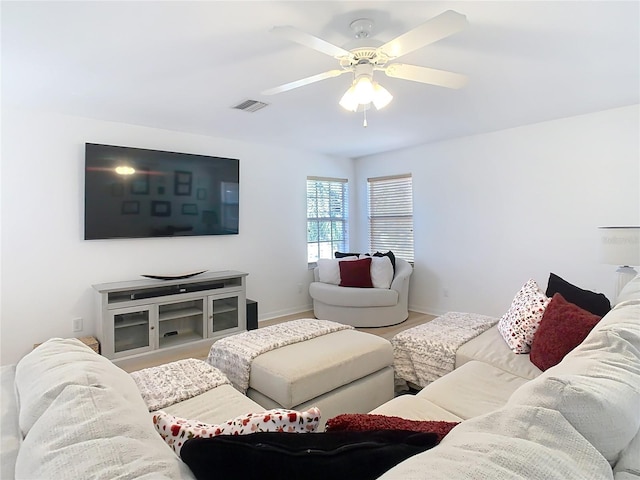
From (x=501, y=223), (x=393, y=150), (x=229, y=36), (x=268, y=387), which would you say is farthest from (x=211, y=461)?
(x=393, y=150)

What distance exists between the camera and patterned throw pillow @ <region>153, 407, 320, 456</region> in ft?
3.15

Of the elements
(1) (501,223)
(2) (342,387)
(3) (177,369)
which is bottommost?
(2) (342,387)

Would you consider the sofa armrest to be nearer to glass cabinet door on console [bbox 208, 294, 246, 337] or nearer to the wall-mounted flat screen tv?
glass cabinet door on console [bbox 208, 294, 246, 337]

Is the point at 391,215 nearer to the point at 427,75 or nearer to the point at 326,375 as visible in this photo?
the point at 427,75

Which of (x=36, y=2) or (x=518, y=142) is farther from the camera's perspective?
(x=518, y=142)

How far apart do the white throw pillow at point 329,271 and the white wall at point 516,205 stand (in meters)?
1.13

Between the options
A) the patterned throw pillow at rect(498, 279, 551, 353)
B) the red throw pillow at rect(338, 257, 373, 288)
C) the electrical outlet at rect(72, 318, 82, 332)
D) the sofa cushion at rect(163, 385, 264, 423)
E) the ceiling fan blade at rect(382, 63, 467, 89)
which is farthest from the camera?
the red throw pillow at rect(338, 257, 373, 288)

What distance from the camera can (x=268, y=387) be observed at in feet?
6.46

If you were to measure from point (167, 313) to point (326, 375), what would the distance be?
2.23 m

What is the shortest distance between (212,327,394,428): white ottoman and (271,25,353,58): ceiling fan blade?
5.48 ft

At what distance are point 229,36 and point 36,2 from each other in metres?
0.89

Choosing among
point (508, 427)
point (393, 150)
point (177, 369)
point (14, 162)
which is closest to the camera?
point (508, 427)

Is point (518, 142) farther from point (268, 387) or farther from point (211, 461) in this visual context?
point (211, 461)

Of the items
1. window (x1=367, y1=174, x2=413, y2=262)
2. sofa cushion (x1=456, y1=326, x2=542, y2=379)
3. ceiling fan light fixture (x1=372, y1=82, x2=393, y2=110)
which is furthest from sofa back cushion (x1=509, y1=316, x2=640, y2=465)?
window (x1=367, y1=174, x2=413, y2=262)
